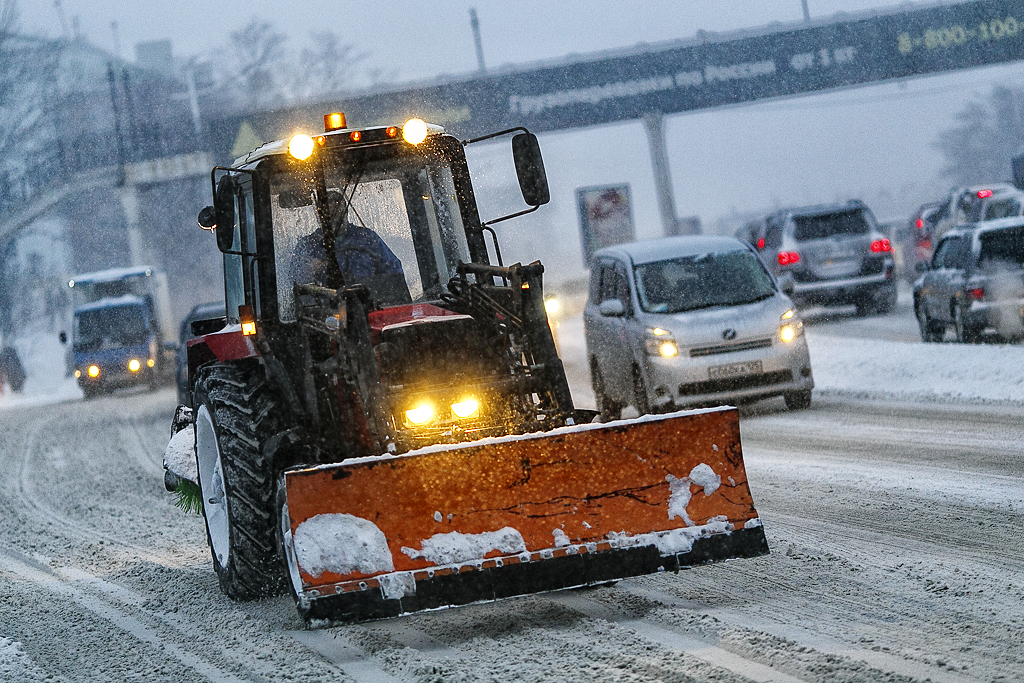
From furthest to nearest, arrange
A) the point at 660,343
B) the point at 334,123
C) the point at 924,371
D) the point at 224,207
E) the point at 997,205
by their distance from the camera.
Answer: the point at 997,205 → the point at 924,371 → the point at 660,343 → the point at 334,123 → the point at 224,207

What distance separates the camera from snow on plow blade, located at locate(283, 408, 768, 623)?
573cm

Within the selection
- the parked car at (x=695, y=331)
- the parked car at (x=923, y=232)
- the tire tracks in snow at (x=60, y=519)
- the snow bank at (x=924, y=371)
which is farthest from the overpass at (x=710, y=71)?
the parked car at (x=695, y=331)

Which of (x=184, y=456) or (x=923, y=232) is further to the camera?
(x=923, y=232)

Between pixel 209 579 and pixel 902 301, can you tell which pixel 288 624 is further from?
pixel 902 301

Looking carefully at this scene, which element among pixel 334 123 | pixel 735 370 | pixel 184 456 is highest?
pixel 334 123

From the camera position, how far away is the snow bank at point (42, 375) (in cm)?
3594

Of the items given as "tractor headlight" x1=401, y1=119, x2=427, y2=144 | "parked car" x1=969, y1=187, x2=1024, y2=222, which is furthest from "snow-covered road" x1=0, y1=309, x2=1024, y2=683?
"parked car" x1=969, y1=187, x2=1024, y2=222

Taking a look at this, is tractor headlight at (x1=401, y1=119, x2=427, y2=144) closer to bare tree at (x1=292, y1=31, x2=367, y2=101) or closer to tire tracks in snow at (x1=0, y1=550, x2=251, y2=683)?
tire tracks in snow at (x1=0, y1=550, x2=251, y2=683)

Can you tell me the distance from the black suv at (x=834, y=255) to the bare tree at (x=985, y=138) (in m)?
67.8

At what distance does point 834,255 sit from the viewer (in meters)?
23.7

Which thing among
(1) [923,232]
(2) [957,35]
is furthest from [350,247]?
(2) [957,35]

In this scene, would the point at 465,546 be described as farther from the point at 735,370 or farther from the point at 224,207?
the point at 735,370

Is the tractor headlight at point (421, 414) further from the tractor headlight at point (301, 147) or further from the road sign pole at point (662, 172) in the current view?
the road sign pole at point (662, 172)

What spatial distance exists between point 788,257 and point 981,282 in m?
6.90
